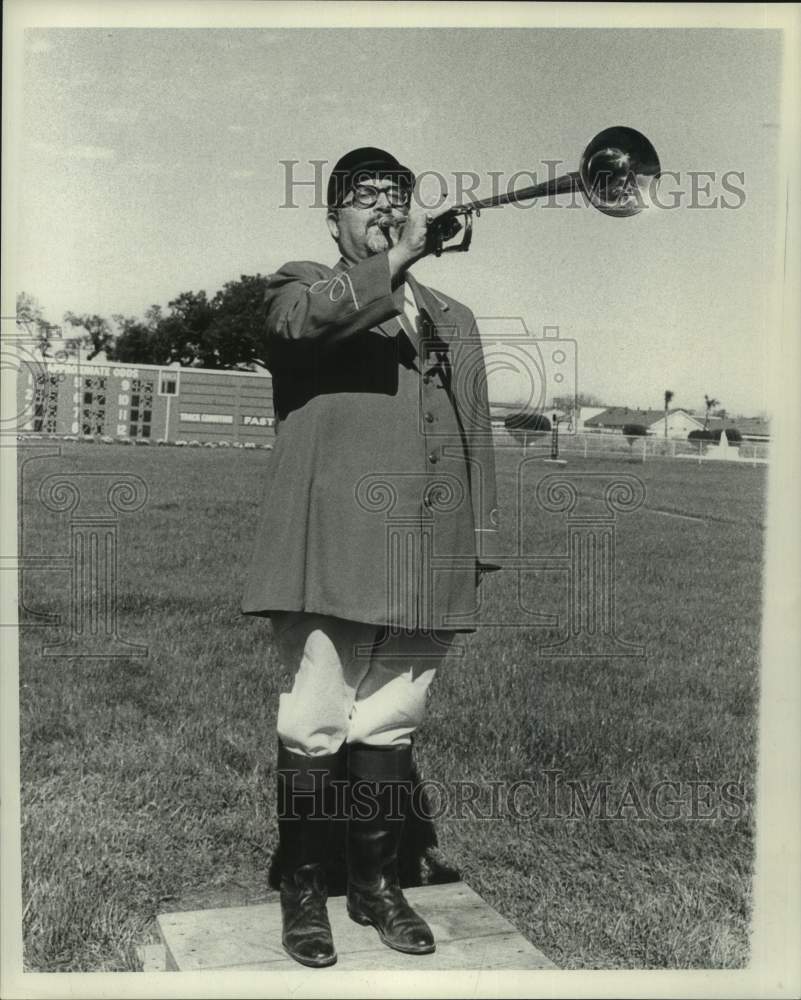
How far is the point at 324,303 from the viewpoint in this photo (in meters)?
2.96

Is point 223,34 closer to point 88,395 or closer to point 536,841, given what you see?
point 88,395

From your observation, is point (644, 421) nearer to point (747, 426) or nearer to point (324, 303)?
point (747, 426)

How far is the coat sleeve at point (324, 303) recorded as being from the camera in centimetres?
294

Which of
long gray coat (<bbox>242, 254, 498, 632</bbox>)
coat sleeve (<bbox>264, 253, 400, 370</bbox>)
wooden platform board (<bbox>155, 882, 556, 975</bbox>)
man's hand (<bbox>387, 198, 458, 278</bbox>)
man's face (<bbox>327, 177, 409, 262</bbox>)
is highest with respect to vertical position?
man's face (<bbox>327, 177, 409, 262</bbox>)

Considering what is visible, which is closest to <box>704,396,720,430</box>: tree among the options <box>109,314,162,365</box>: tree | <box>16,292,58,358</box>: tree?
<box>109,314,162,365</box>: tree

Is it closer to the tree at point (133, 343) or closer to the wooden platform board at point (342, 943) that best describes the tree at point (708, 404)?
the wooden platform board at point (342, 943)

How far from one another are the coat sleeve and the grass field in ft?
3.52

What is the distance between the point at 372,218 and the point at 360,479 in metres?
0.76

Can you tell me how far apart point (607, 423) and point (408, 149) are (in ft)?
4.94

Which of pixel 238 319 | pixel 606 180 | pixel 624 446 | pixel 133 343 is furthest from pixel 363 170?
pixel 624 446

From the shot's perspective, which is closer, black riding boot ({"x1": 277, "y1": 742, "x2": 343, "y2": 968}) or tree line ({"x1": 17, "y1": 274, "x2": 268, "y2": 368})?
black riding boot ({"x1": 277, "y1": 742, "x2": 343, "y2": 968})

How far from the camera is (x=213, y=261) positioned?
3.94 meters

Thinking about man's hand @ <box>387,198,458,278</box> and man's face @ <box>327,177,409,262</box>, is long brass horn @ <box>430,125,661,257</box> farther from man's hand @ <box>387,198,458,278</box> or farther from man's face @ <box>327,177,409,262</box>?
man's face @ <box>327,177,409,262</box>

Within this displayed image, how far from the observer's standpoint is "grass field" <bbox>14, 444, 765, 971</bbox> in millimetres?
3670
